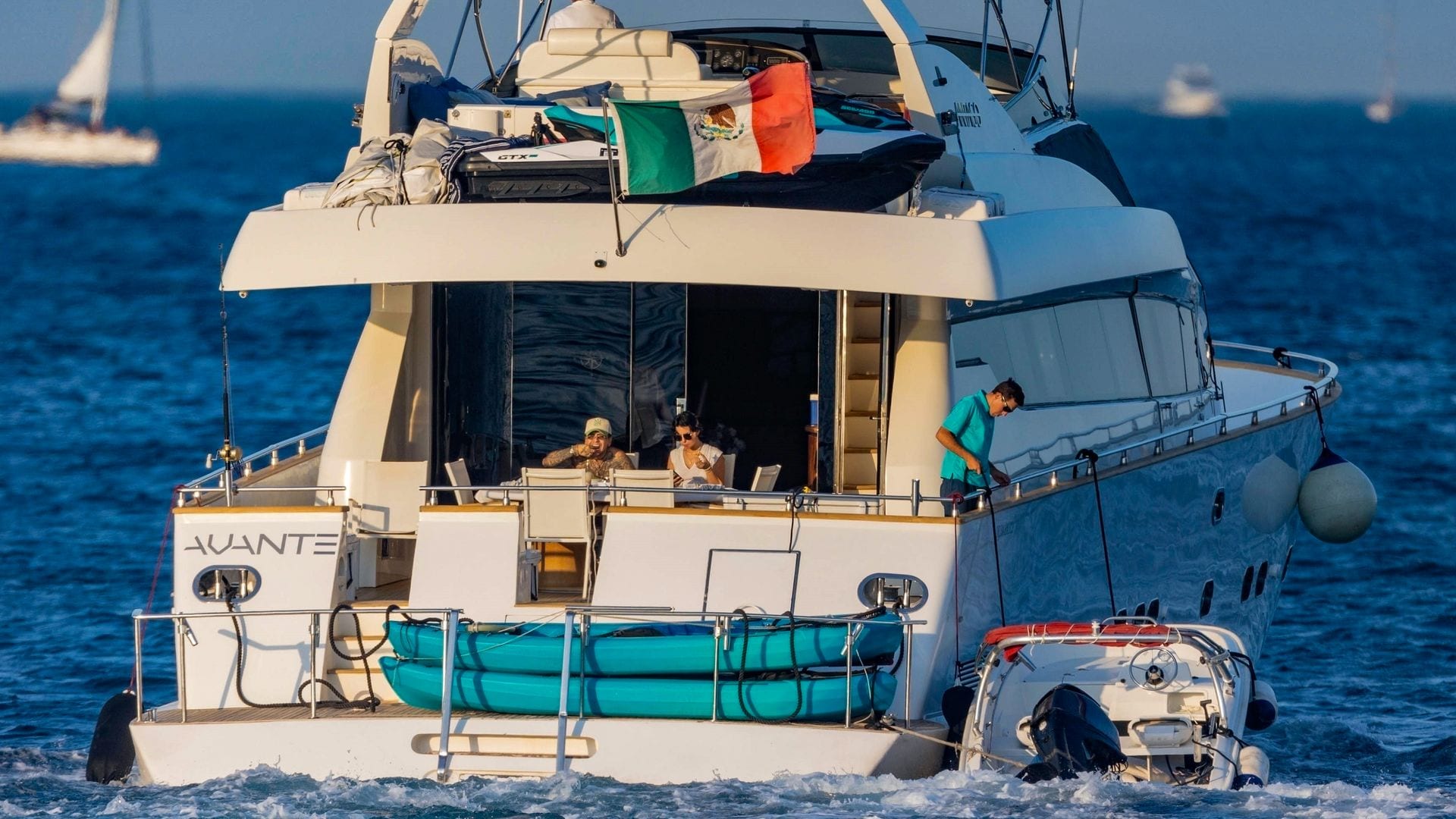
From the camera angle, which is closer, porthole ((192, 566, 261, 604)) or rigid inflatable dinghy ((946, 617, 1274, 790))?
rigid inflatable dinghy ((946, 617, 1274, 790))

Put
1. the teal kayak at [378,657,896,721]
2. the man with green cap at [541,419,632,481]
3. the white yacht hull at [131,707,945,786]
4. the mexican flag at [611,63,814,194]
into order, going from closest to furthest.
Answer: the white yacht hull at [131,707,945,786]
the teal kayak at [378,657,896,721]
the mexican flag at [611,63,814,194]
the man with green cap at [541,419,632,481]

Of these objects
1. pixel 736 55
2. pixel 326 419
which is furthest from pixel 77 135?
pixel 736 55

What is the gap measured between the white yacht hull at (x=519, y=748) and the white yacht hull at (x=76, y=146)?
100705 mm

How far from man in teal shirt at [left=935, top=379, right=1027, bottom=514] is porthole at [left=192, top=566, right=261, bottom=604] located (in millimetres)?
3344

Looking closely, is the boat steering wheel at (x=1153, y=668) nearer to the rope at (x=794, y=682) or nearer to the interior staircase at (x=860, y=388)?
the rope at (x=794, y=682)

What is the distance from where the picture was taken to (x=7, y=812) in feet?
33.5

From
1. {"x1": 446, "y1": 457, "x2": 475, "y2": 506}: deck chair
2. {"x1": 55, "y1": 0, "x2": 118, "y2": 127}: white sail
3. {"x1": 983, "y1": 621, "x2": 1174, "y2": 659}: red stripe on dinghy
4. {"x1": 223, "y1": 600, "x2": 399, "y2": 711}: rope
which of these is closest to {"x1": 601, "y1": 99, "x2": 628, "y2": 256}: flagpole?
{"x1": 446, "y1": 457, "x2": 475, "y2": 506}: deck chair

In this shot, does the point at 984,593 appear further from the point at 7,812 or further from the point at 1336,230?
the point at 1336,230

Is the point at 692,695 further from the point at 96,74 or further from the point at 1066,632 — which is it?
the point at 96,74

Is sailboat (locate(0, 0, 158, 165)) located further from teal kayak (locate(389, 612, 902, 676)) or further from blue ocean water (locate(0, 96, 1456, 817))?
teal kayak (locate(389, 612, 902, 676))

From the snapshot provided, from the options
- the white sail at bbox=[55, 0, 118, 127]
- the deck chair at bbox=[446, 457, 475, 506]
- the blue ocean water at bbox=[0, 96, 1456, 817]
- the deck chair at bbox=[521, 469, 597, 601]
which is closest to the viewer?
the blue ocean water at bbox=[0, 96, 1456, 817]

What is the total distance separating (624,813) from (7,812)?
284 cm

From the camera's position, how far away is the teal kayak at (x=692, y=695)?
10117 mm

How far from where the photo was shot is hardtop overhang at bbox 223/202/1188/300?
1078 centimetres
